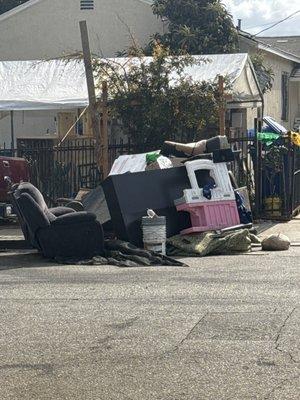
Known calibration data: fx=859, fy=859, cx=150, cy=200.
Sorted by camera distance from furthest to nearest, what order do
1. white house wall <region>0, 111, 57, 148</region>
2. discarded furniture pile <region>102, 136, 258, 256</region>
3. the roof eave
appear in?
1. the roof eave
2. white house wall <region>0, 111, 57, 148</region>
3. discarded furniture pile <region>102, 136, 258, 256</region>

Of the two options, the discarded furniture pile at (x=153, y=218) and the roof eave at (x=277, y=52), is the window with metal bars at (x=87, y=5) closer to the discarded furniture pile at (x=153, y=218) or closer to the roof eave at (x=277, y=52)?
the roof eave at (x=277, y=52)

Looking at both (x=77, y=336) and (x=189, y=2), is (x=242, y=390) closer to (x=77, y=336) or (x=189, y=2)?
(x=77, y=336)

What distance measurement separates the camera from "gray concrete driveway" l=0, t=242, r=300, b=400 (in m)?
6.07

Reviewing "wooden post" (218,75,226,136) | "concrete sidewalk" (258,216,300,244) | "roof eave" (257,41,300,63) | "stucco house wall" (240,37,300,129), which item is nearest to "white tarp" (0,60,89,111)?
"wooden post" (218,75,226,136)

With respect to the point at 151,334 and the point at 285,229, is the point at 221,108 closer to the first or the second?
the point at 285,229

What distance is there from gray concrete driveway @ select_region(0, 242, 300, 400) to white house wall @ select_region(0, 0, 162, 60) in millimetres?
17442

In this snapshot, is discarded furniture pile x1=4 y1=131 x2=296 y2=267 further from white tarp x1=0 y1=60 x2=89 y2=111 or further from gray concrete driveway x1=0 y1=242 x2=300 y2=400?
white tarp x1=0 y1=60 x2=89 y2=111

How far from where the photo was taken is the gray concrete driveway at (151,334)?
6.07 m

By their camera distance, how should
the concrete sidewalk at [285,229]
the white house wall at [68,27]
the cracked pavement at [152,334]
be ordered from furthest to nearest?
the white house wall at [68,27]
the concrete sidewalk at [285,229]
the cracked pavement at [152,334]

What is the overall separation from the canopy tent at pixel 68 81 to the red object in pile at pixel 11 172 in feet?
9.75

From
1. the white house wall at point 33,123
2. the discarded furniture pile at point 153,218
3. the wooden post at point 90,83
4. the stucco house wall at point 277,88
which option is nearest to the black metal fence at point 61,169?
the wooden post at point 90,83

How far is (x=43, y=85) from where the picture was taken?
20234mm

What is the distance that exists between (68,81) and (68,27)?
27.0 ft

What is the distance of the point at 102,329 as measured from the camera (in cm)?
770
